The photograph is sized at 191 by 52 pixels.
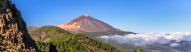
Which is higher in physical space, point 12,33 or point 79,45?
point 12,33

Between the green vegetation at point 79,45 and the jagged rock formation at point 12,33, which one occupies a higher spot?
the jagged rock formation at point 12,33

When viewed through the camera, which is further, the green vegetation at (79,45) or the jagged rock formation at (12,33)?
the green vegetation at (79,45)

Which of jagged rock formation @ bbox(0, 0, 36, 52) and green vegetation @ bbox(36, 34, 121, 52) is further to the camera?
green vegetation @ bbox(36, 34, 121, 52)

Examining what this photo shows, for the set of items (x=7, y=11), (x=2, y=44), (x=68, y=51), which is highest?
(x=7, y=11)

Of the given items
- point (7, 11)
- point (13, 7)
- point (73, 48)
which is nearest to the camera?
point (7, 11)

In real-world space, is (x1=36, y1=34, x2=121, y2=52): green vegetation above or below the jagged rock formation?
below

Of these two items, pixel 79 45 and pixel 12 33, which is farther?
pixel 79 45

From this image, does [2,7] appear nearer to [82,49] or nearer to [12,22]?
[12,22]

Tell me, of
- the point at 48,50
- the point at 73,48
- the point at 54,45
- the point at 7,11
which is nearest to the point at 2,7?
the point at 7,11
